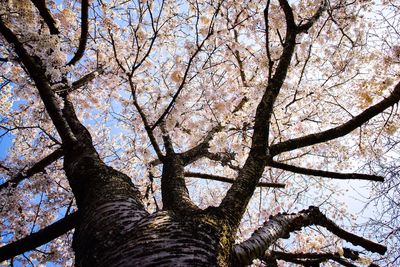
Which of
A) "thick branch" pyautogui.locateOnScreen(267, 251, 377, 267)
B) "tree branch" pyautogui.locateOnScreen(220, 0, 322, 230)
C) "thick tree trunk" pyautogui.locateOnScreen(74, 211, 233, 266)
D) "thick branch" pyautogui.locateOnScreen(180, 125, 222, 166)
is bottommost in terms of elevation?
"thick tree trunk" pyautogui.locateOnScreen(74, 211, 233, 266)

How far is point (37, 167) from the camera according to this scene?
15.4ft

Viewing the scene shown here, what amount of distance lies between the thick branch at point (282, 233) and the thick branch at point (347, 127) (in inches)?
25.1

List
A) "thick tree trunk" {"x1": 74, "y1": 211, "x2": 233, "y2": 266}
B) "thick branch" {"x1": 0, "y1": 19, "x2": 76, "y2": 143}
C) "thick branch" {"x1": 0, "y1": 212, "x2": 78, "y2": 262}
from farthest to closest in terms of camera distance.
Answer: "thick branch" {"x1": 0, "y1": 19, "x2": 76, "y2": 143}, "thick branch" {"x1": 0, "y1": 212, "x2": 78, "y2": 262}, "thick tree trunk" {"x1": 74, "y1": 211, "x2": 233, "y2": 266}

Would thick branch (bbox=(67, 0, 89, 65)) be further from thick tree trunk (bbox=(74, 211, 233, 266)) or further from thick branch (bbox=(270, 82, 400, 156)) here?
thick tree trunk (bbox=(74, 211, 233, 266))

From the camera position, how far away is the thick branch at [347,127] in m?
2.75

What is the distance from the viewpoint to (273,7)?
7004 mm

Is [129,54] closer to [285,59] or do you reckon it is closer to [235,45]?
[235,45]

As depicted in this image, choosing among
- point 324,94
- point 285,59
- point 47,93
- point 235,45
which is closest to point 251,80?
point 235,45

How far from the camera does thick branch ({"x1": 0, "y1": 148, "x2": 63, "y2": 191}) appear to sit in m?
4.34

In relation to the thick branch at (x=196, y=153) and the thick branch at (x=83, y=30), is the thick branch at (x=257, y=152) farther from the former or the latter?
the thick branch at (x=83, y=30)

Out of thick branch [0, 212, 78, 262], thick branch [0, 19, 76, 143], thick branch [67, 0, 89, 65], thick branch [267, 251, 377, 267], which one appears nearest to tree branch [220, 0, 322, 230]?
thick branch [267, 251, 377, 267]

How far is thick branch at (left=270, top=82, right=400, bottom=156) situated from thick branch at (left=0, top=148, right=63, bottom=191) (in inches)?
122

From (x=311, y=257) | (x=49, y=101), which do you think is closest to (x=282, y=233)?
(x=311, y=257)

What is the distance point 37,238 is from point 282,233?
2.01 meters
